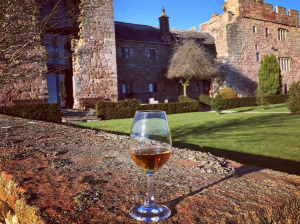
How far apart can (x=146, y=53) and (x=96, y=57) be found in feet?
21.2

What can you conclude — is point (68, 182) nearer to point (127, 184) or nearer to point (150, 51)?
point (127, 184)

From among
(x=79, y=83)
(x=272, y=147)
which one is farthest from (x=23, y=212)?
(x=79, y=83)

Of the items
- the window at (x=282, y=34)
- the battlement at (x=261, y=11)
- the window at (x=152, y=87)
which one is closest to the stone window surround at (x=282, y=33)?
the window at (x=282, y=34)

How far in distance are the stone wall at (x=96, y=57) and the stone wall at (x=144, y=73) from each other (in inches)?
117

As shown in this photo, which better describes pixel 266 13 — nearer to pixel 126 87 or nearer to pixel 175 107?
pixel 126 87

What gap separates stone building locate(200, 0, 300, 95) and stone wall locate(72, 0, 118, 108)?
1380cm

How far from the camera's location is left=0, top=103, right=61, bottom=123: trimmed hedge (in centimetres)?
1117

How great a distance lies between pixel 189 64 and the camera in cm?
2166

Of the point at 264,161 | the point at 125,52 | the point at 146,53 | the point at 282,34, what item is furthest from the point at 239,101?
the point at 264,161

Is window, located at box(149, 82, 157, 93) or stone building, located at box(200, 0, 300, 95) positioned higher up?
stone building, located at box(200, 0, 300, 95)

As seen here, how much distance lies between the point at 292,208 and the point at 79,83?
1733 cm

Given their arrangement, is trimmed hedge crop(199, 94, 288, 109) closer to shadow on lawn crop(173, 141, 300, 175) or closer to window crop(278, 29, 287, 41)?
window crop(278, 29, 287, 41)

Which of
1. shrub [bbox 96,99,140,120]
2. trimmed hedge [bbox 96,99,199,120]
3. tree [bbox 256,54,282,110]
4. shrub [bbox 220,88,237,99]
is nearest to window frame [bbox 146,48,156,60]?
shrub [bbox 220,88,237,99]

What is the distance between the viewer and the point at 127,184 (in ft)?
3.92
